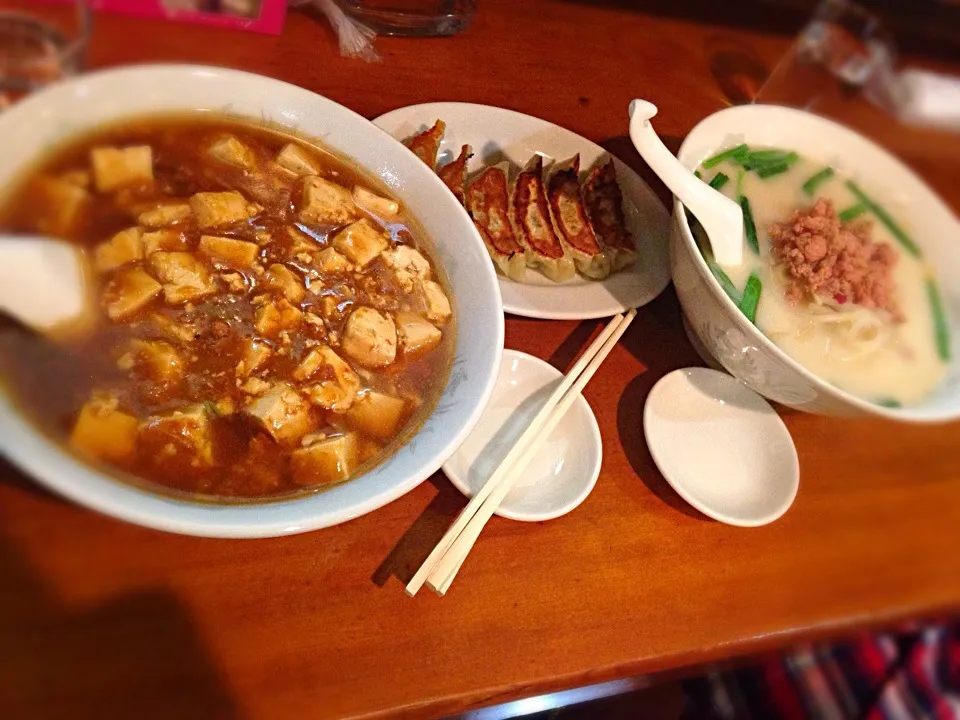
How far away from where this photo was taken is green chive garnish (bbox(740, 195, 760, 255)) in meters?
1.32

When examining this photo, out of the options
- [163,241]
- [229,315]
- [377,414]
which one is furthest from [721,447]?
[163,241]

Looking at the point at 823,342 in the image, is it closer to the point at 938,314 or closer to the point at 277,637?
the point at 938,314

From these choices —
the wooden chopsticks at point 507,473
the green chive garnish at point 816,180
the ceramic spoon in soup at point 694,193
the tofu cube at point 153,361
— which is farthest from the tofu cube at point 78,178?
the green chive garnish at point 816,180

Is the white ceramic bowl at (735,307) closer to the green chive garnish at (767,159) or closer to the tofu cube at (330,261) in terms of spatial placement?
the green chive garnish at (767,159)

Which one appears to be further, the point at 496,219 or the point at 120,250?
the point at 496,219

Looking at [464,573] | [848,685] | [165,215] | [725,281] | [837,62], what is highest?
[837,62]

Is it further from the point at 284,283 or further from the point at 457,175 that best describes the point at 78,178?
the point at 457,175

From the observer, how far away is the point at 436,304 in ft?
3.58

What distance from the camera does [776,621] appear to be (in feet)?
3.72

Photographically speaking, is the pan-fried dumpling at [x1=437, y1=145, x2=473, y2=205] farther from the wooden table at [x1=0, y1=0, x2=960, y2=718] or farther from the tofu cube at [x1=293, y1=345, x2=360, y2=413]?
the tofu cube at [x1=293, y1=345, x2=360, y2=413]

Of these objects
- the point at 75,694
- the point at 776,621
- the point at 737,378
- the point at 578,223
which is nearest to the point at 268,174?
the point at 578,223

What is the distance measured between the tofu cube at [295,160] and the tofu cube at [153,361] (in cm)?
37

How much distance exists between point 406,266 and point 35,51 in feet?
1.80

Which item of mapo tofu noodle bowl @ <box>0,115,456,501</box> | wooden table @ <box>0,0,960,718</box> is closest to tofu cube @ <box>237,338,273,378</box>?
mapo tofu noodle bowl @ <box>0,115,456,501</box>
